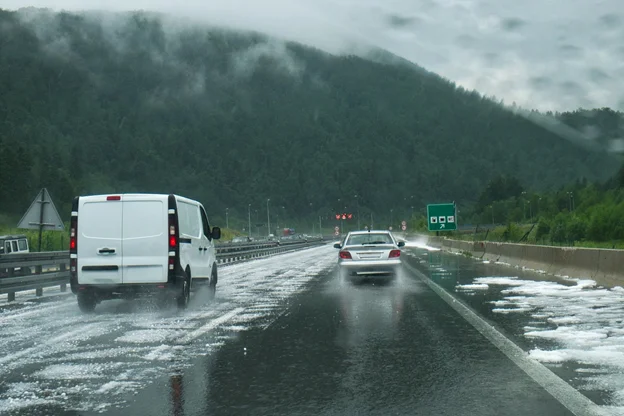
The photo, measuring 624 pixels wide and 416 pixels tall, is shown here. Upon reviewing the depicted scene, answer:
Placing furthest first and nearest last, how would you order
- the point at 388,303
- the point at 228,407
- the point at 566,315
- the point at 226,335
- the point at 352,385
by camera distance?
the point at 388,303
the point at 566,315
the point at 226,335
the point at 352,385
the point at 228,407

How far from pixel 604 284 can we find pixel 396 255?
18.4 feet

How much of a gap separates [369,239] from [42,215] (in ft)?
29.4

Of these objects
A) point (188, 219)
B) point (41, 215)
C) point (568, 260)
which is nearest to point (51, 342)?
point (188, 219)

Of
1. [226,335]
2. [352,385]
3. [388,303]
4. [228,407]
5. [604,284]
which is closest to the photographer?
[228,407]

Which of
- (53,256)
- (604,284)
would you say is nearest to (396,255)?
(604,284)

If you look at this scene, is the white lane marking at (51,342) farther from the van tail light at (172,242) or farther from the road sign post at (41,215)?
the road sign post at (41,215)

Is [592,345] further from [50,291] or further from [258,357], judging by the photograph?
[50,291]

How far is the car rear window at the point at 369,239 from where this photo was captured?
21.5 meters

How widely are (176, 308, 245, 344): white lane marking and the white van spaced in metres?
1.29

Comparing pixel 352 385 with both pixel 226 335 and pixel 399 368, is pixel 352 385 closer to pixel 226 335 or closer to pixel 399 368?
pixel 399 368

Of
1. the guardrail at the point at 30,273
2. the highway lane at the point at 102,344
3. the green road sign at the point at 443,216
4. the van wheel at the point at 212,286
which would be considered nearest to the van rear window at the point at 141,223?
the highway lane at the point at 102,344

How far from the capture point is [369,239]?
71.8 feet

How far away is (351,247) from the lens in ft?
68.8

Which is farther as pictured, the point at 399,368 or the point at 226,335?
the point at 226,335
